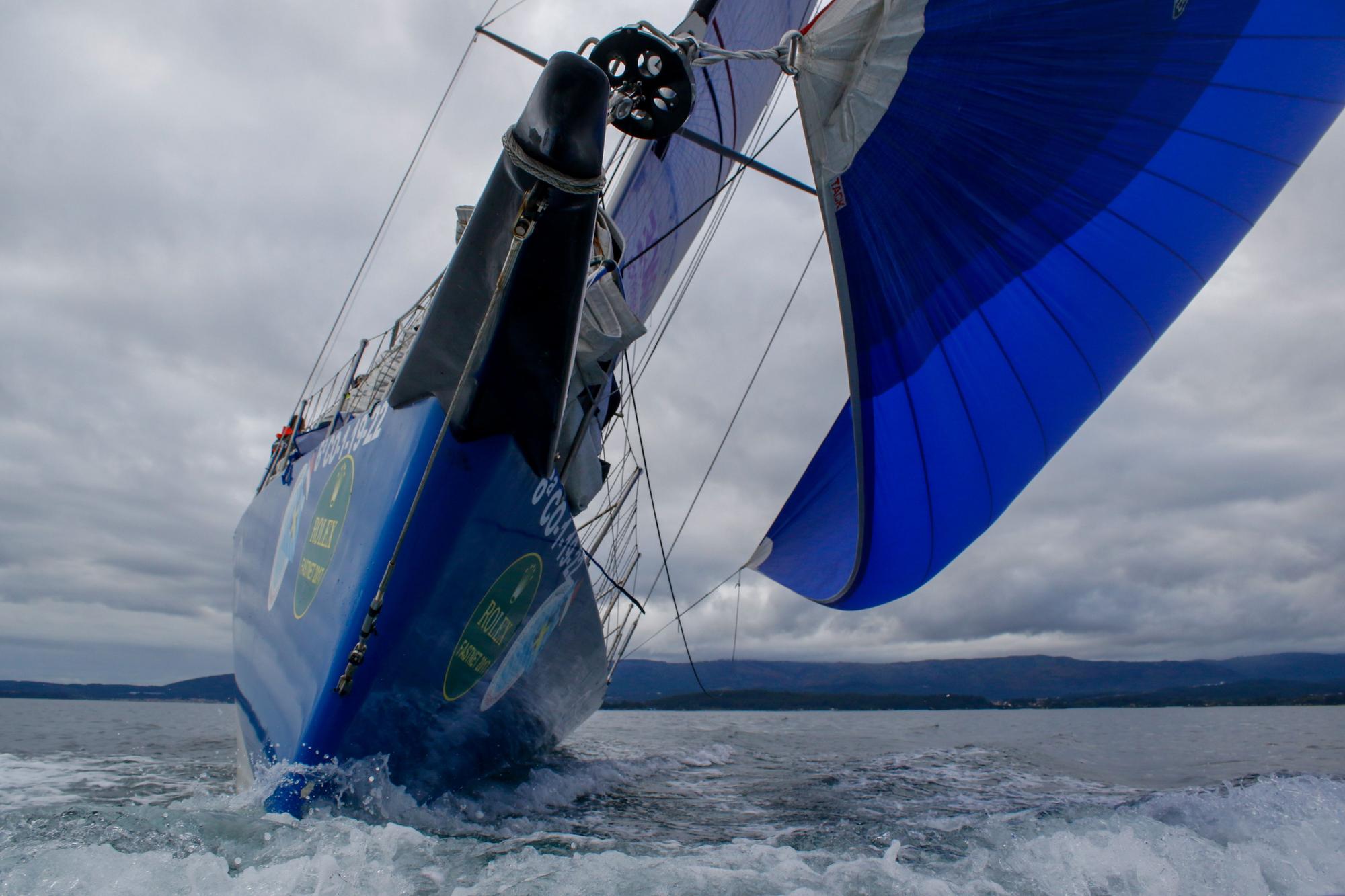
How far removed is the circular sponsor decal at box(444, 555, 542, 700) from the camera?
381cm

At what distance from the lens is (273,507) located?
233 inches

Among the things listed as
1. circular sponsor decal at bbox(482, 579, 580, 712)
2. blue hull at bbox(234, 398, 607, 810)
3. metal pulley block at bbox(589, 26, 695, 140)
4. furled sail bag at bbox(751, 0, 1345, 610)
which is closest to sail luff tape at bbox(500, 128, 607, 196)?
metal pulley block at bbox(589, 26, 695, 140)

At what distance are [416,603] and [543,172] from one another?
6.67 feet

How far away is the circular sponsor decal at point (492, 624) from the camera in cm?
381

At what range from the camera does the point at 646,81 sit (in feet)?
9.61

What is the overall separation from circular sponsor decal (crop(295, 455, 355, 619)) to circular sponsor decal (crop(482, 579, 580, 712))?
3.63ft

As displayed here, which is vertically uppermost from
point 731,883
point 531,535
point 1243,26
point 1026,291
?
point 1243,26

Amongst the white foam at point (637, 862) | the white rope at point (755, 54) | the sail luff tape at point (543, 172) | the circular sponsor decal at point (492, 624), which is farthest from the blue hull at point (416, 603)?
the white rope at point (755, 54)

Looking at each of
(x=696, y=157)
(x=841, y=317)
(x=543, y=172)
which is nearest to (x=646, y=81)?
(x=543, y=172)

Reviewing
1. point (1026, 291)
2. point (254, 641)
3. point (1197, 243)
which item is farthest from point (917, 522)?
point (254, 641)

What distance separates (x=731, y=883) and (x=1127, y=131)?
14.7ft

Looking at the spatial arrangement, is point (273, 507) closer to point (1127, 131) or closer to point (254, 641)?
point (254, 641)

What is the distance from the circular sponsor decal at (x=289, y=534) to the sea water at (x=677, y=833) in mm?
1344

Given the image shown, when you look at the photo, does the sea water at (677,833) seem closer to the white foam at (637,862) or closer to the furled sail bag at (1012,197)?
the white foam at (637,862)
